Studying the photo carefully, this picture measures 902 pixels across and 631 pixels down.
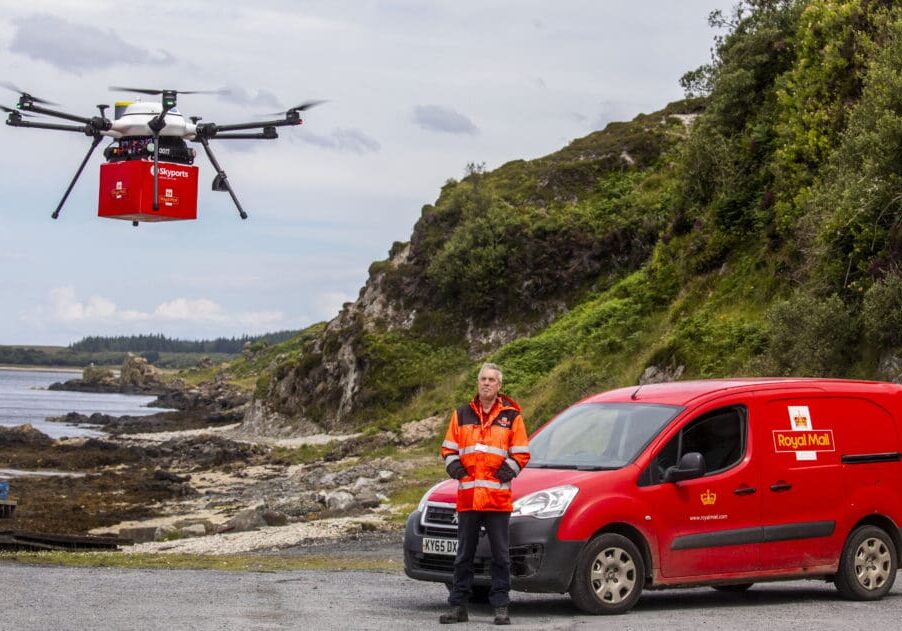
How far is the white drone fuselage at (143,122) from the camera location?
3544 centimetres

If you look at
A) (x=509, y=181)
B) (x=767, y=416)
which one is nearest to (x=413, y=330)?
(x=509, y=181)

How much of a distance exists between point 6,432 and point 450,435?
73.6m

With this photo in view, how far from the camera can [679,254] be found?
4475 cm

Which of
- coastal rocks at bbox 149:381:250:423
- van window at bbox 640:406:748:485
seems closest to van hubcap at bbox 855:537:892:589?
van window at bbox 640:406:748:485

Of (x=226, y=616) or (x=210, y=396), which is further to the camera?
(x=210, y=396)

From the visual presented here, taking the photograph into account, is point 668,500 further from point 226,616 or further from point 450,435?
point 226,616

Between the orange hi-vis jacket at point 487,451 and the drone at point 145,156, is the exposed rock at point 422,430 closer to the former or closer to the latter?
the drone at point 145,156

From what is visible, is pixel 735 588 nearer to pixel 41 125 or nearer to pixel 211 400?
pixel 41 125

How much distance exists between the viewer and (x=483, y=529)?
1184cm

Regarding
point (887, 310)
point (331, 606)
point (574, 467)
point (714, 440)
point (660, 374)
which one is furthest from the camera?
point (660, 374)

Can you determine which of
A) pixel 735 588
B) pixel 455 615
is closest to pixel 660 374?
pixel 735 588

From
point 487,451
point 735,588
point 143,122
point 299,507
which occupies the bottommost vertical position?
point 299,507

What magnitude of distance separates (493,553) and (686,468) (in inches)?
83.2

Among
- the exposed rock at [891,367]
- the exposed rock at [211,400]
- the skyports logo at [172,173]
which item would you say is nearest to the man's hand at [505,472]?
the exposed rock at [891,367]
